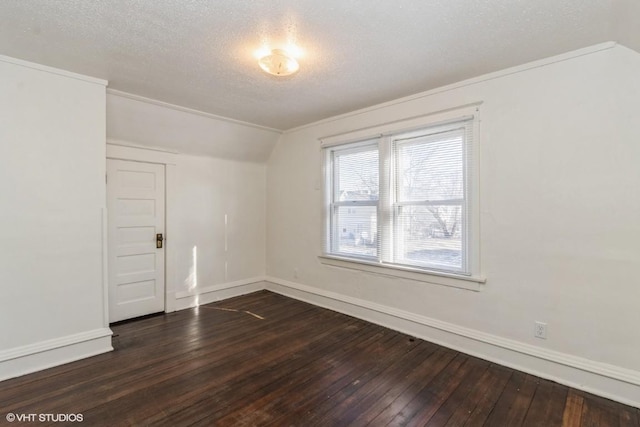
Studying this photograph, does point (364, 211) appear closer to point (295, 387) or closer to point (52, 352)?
point (295, 387)

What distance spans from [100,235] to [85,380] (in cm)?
123

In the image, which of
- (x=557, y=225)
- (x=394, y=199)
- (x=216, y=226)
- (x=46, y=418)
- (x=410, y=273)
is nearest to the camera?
(x=46, y=418)

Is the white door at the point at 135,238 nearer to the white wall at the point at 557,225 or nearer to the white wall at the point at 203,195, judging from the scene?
the white wall at the point at 203,195

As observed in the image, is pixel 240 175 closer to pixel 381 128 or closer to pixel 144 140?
pixel 144 140

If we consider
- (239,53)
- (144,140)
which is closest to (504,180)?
(239,53)

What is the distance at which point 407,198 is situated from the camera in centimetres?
344

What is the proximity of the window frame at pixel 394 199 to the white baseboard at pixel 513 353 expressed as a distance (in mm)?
431

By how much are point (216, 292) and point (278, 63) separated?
3.41 m

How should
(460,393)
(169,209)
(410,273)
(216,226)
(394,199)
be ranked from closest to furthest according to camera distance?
(460,393), (410,273), (394,199), (169,209), (216,226)

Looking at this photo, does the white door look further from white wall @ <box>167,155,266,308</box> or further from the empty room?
white wall @ <box>167,155,266,308</box>

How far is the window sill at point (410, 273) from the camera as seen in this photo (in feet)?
9.52

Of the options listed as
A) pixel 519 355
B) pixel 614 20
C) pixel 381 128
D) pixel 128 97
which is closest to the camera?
pixel 614 20

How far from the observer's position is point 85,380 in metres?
2.44

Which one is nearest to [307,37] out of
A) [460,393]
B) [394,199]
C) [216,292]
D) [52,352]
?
[394,199]
